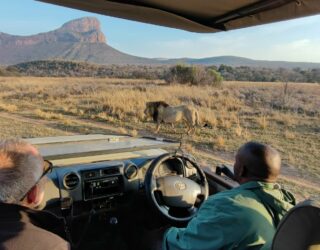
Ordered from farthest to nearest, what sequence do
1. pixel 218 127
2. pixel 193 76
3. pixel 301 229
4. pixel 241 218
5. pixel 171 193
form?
pixel 193 76 → pixel 218 127 → pixel 171 193 → pixel 241 218 → pixel 301 229

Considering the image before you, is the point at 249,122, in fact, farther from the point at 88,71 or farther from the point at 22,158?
the point at 88,71

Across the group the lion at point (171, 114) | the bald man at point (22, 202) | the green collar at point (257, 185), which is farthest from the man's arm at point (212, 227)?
the lion at point (171, 114)

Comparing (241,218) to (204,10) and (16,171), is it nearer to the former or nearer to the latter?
(16,171)

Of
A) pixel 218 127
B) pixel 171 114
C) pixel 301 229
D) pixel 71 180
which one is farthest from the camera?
pixel 218 127

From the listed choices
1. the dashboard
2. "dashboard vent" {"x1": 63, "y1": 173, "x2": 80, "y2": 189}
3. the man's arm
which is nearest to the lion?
the dashboard

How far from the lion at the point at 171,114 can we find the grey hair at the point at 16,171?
12.4m

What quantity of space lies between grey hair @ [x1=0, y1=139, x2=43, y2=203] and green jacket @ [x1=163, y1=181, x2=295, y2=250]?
0.85 meters

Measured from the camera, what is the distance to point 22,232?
151 cm

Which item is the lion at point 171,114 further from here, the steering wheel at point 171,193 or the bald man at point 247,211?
the bald man at point 247,211

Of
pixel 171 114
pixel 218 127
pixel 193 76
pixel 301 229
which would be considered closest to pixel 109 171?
pixel 301 229

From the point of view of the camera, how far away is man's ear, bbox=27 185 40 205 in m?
1.67

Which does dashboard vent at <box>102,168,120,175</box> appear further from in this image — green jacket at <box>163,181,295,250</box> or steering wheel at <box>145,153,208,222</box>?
green jacket at <box>163,181,295,250</box>

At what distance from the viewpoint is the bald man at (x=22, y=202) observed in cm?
150

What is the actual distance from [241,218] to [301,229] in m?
0.43
